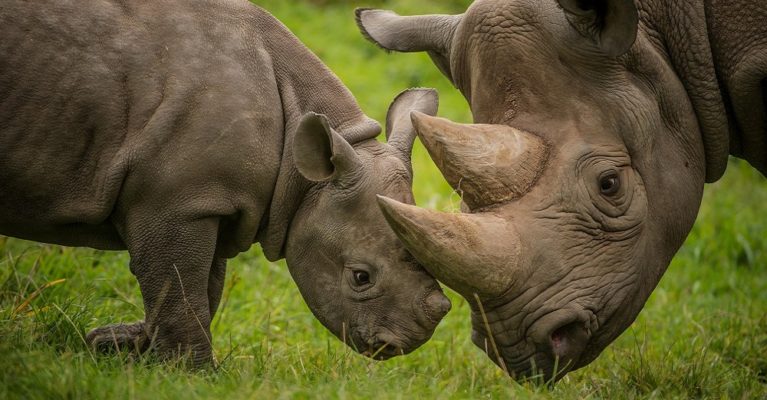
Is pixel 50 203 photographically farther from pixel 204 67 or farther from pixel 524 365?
pixel 524 365

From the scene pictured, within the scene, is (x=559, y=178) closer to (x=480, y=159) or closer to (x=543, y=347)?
(x=480, y=159)

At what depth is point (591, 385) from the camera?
560 cm

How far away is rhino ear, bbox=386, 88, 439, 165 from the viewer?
543 centimetres

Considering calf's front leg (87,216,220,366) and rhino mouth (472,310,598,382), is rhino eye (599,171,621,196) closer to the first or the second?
rhino mouth (472,310,598,382)

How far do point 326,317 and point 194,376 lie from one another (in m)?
0.87

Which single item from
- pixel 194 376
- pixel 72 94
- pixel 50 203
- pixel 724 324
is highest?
pixel 72 94

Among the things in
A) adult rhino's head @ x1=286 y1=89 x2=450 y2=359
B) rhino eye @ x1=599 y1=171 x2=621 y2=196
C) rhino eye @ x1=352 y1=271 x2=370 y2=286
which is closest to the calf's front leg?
adult rhino's head @ x1=286 y1=89 x2=450 y2=359

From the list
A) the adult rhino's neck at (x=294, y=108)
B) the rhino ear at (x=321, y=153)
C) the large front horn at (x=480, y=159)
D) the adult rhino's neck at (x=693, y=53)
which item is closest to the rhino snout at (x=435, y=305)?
the large front horn at (x=480, y=159)

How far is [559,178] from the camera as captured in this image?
4.92m

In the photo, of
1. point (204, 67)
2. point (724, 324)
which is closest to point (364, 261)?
point (204, 67)

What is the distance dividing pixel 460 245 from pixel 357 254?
0.70 m

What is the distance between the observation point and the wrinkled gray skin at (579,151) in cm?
479

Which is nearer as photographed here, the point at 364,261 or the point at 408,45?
the point at 364,261

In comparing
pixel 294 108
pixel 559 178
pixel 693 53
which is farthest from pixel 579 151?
pixel 294 108
